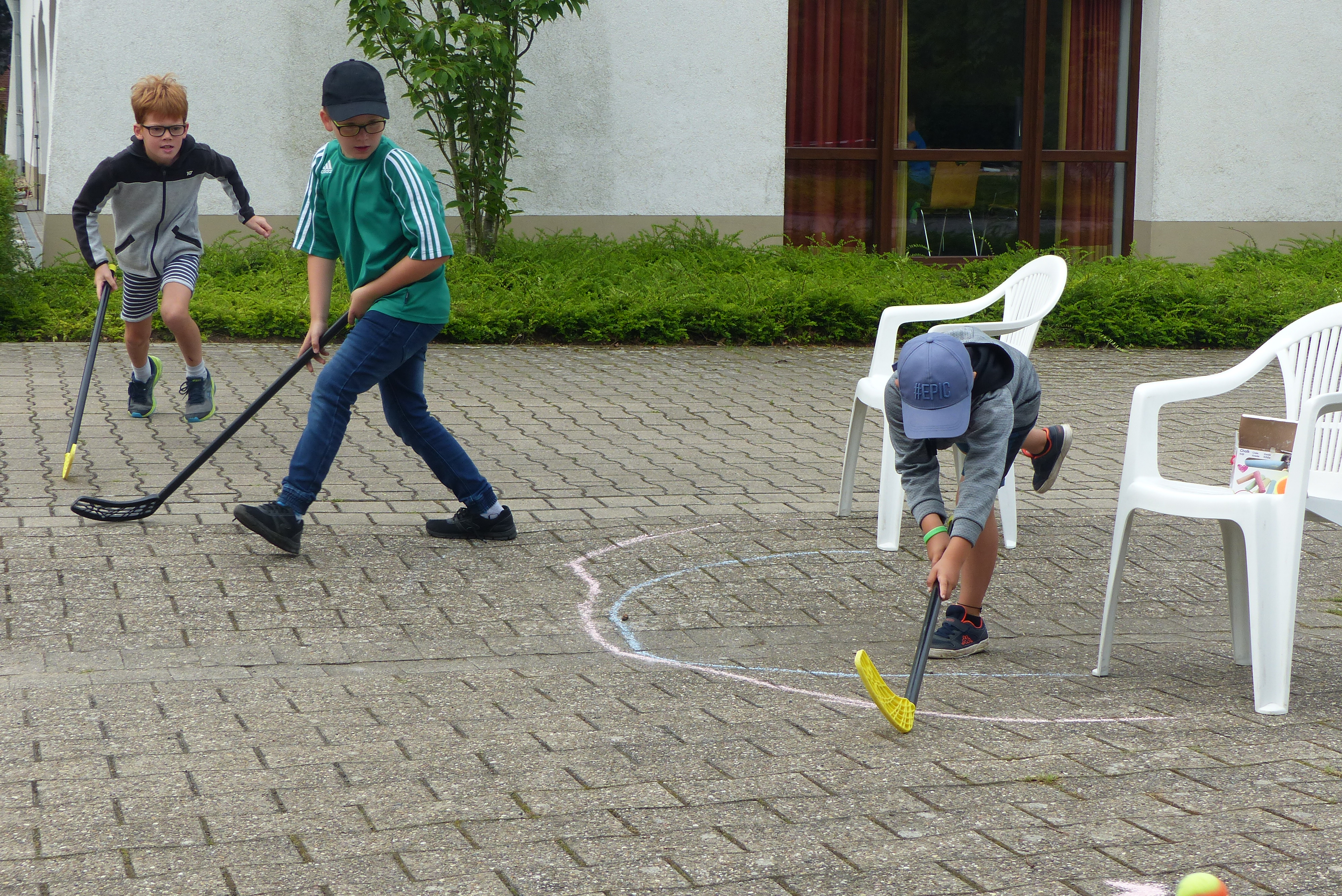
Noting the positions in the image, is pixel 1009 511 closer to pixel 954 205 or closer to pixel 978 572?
pixel 978 572

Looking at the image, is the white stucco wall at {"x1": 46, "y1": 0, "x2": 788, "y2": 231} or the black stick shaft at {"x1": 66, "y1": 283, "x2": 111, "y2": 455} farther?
the white stucco wall at {"x1": 46, "y1": 0, "x2": 788, "y2": 231}

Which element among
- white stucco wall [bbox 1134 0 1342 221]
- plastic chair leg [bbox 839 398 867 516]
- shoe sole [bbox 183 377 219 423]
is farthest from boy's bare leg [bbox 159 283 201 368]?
white stucco wall [bbox 1134 0 1342 221]

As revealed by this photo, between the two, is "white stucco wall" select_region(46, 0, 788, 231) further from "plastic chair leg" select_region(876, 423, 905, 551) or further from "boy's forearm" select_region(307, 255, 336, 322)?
"plastic chair leg" select_region(876, 423, 905, 551)

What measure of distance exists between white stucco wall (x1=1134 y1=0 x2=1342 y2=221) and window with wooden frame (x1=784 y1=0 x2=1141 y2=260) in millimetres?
505

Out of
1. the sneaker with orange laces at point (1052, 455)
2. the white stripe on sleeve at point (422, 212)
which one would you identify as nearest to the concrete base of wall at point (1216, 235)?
the sneaker with orange laces at point (1052, 455)

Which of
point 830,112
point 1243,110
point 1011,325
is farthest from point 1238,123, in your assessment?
point 1011,325

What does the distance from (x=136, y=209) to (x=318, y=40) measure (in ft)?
17.7

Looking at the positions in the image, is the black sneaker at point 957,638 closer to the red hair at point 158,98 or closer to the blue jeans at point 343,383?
the blue jeans at point 343,383

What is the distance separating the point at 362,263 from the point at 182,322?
219 centimetres

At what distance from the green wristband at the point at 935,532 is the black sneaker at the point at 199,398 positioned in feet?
14.6

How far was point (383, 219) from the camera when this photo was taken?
5016mm

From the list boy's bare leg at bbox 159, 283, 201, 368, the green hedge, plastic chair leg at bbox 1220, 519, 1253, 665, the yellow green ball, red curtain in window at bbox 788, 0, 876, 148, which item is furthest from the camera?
red curtain in window at bbox 788, 0, 876, 148

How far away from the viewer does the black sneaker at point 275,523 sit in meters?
4.87

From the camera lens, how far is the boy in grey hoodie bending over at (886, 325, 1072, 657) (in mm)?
3625
